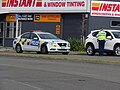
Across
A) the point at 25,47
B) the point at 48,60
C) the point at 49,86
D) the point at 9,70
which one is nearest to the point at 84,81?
the point at 49,86

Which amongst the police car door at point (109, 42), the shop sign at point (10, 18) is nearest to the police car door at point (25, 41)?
the police car door at point (109, 42)

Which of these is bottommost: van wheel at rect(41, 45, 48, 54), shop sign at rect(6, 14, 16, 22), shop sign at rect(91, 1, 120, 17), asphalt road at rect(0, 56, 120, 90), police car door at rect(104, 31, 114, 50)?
asphalt road at rect(0, 56, 120, 90)

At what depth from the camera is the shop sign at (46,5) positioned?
1542 inches

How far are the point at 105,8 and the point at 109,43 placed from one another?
1327 cm

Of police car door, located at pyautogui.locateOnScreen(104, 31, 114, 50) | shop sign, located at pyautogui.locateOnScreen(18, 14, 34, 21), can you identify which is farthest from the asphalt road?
shop sign, located at pyautogui.locateOnScreen(18, 14, 34, 21)

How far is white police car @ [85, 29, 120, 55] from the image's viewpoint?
26.4m

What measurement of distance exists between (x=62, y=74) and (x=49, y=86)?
10.8ft

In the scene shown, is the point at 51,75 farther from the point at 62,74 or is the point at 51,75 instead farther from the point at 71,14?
the point at 71,14

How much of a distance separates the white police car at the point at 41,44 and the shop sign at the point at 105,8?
1128cm

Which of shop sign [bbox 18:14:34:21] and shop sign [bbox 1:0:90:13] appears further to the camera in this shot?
shop sign [bbox 18:14:34:21]

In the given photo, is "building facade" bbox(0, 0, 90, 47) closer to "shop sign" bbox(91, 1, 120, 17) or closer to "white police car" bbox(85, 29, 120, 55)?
"shop sign" bbox(91, 1, 120, 17)

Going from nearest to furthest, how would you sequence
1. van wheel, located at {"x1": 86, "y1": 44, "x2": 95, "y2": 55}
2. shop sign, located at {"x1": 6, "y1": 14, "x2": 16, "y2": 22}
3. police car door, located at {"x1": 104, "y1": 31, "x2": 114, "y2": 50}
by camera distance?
police car door, located at {"x1": 104, "y1": 31, "x2": 114, "y2": 50} < van wheel, located at {"x1": 86, "y1": 44, "x2": 95, "y2": 55} < shop sign, located at {"x1": 6, "y1": 14, "x2": 16, "y2": 22}

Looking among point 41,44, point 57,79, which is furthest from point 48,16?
point 57,79

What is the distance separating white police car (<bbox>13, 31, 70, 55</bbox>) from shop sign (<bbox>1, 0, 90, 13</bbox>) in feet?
35.1
